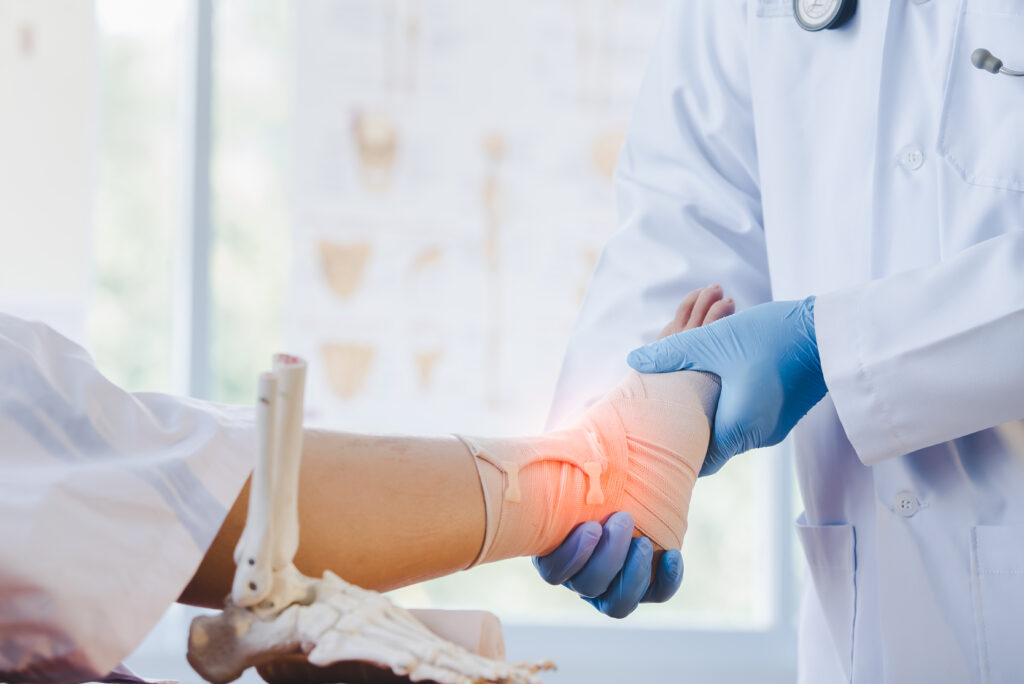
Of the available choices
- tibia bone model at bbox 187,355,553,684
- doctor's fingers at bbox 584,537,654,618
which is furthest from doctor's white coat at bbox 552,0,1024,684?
tibia bone model at bbox 187,355,553,684

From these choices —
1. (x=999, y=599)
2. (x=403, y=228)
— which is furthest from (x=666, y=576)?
(x=403, y=228)

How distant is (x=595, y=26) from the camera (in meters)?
2.39

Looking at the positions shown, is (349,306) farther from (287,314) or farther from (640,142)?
(640,142)

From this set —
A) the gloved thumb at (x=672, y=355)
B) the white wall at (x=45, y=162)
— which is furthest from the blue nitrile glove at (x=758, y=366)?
the white wall at (x=45, y=162)

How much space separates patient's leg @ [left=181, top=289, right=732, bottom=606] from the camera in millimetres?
854

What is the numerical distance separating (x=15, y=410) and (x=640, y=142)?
39.5 inches

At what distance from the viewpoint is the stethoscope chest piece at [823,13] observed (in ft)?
3.89

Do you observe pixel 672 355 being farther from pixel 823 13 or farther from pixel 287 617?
pixel 287 617

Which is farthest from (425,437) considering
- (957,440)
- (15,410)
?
(957,440)

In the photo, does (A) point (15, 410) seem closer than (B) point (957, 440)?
Yes

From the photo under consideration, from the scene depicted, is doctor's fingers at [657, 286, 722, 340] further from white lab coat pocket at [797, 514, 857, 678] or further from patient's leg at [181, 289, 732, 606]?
white lab coat pocket at [797, 514, 857, 678]

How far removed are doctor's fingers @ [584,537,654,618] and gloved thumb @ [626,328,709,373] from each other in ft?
0.81

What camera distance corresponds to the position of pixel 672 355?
1.20 m

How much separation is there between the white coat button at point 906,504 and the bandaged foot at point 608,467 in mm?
234
